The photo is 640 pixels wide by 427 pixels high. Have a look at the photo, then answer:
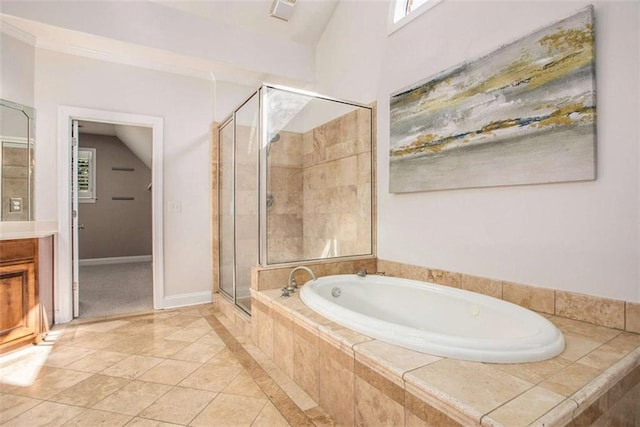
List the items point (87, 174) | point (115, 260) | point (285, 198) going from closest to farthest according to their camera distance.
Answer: point (285, 198) → point (87, 174) → point (115, 260)

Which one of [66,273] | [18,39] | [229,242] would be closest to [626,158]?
[229,242]

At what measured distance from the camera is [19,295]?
229 cm

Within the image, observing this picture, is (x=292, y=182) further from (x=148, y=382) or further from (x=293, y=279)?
(x=148, y=382)

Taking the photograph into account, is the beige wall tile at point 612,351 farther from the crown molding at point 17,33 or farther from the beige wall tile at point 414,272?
the crown molding at point 17,33

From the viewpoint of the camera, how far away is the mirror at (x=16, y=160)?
2.67m

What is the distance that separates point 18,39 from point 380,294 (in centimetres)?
351

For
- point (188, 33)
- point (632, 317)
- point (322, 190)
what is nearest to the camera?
point (632, 317)

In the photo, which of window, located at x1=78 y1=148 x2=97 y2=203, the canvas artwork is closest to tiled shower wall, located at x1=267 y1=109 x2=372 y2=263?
the canvas artwork

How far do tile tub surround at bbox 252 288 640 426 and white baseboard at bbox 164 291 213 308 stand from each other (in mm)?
2150

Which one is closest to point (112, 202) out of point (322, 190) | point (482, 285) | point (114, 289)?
point (114, 289)

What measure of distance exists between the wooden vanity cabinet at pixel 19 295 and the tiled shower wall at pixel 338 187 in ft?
6.59

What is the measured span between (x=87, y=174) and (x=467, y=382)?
689cm

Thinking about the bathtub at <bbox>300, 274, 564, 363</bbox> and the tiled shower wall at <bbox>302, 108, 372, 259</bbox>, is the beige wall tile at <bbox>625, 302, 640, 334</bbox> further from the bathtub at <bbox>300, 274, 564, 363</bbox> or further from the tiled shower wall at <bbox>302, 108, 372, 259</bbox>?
the tiled shower wall at <bbox>302, 108, 372, 259</bbox>

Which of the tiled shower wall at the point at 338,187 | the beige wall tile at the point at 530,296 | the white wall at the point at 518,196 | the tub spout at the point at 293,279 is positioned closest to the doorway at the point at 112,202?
the tiled shower wall at the point at 338,187
